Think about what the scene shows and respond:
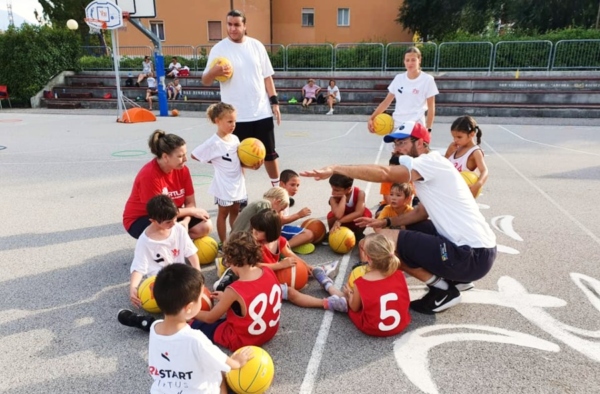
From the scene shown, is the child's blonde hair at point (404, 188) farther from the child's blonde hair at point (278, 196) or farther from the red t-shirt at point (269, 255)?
the red t-shirt at point (269, 255)

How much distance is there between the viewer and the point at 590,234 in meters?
5.11

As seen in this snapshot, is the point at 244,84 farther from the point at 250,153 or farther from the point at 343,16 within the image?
the point at 343,16

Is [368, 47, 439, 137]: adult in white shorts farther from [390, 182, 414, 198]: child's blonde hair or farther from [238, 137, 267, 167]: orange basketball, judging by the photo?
[238, 137, 267, 167]: orange basketball

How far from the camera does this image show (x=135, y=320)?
322 centimetres

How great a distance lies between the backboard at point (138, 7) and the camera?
1864 cm

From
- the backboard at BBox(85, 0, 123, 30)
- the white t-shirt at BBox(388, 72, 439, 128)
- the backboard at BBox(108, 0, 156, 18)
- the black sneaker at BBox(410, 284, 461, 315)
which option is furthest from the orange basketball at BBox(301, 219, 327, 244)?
the backboard at BBox(108, 0, 156, 18)

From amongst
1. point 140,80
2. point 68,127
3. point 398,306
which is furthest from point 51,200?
point 140,80

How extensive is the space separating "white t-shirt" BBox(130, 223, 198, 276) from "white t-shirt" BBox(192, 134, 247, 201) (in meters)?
1.03

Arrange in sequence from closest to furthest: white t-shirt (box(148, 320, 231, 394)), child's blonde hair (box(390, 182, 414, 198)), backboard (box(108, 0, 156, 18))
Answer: white t-shirt (box(148, 320, 231, 394))
child's blonde hair (box(390, 182, 414, 198))
backboard (box(108, 0, 156, 18))

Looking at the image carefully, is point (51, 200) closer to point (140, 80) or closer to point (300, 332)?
point (300, 332)

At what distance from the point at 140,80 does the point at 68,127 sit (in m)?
8.81

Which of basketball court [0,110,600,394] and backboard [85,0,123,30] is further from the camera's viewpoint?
backboard [85,0,123,30]

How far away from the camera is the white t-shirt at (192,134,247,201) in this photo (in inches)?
182

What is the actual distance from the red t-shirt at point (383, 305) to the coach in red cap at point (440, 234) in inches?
15.9
